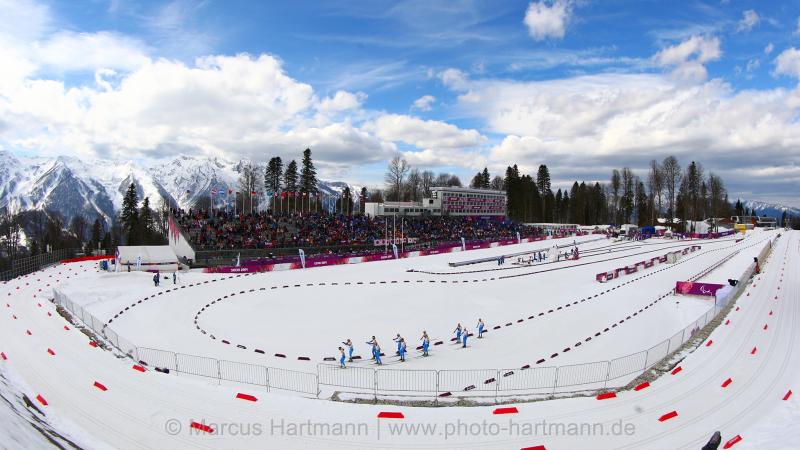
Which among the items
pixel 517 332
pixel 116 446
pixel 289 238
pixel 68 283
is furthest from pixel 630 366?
pixel 289 238

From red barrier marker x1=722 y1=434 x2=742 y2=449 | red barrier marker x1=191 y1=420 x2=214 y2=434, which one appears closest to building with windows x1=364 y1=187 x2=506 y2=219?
red barrier marker x1=191 y1=420 x2=214 y2=434

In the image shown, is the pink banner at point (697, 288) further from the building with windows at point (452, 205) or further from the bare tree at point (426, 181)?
the bare tree at point (426, 181)

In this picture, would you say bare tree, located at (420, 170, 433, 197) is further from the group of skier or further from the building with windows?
the group of skier

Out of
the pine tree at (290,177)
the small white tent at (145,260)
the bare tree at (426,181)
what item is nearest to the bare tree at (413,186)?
the bare tree at (426,181)

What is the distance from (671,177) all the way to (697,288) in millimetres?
81221

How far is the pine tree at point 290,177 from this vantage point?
84.1m

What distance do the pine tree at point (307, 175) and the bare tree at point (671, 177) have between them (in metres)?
79.9

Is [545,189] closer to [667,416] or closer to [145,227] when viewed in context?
[145,227]

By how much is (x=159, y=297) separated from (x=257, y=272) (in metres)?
11.6

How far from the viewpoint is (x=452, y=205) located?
260ft

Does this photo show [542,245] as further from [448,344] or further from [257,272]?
[448,344]

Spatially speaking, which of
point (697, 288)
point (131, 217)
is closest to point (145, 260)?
point (131, 217)

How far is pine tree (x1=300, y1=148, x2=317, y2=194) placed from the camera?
84688mm

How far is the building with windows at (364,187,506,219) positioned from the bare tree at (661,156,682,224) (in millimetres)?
43158
